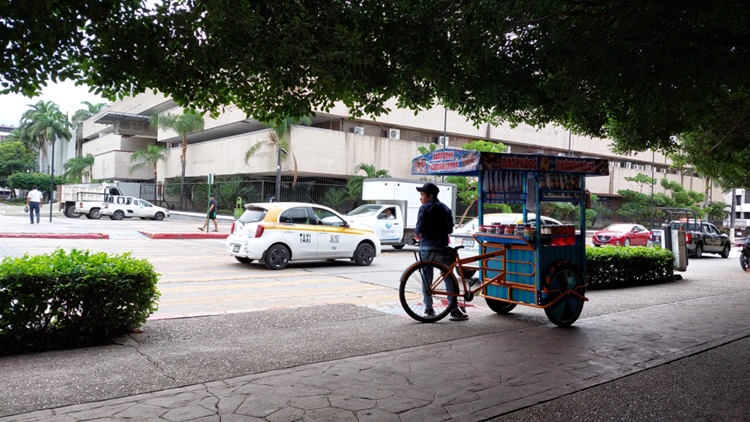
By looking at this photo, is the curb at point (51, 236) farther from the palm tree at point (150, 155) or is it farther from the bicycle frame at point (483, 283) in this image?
the palm tree at point (150, 155)

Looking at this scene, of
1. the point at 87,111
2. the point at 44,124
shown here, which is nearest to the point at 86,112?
the point at 87,111

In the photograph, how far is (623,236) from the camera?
87.6 ft

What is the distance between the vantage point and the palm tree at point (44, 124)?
78375 mm

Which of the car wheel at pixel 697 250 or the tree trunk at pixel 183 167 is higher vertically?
the tree trunk at pixel 183 167

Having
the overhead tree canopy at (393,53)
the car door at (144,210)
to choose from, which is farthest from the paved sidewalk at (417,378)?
the car door at (144,210)

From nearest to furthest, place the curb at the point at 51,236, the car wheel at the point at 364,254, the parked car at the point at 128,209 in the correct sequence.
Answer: the car wheel at the point at 364,254 < the curb at the point at 51,236 < the parked car at the point at 128,209

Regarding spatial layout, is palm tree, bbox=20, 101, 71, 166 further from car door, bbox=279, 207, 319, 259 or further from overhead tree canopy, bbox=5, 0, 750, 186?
overhead tree canopy, bbox=5, 0, 750, 186

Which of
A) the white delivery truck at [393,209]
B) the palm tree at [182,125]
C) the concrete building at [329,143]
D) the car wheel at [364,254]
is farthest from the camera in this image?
the palm tree at [182,125]

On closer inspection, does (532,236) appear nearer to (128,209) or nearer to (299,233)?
(299,233)

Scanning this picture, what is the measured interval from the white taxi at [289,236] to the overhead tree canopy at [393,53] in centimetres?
619

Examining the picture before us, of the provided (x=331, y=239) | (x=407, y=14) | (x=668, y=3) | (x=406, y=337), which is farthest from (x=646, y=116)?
(x=331, y=239)

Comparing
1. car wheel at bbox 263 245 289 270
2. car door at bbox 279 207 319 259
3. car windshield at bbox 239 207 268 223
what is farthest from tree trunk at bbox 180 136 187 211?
car wheel at bbox 263 245 289 270

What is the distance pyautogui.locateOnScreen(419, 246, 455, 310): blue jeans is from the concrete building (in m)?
18.2

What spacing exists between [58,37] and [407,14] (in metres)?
3.85
